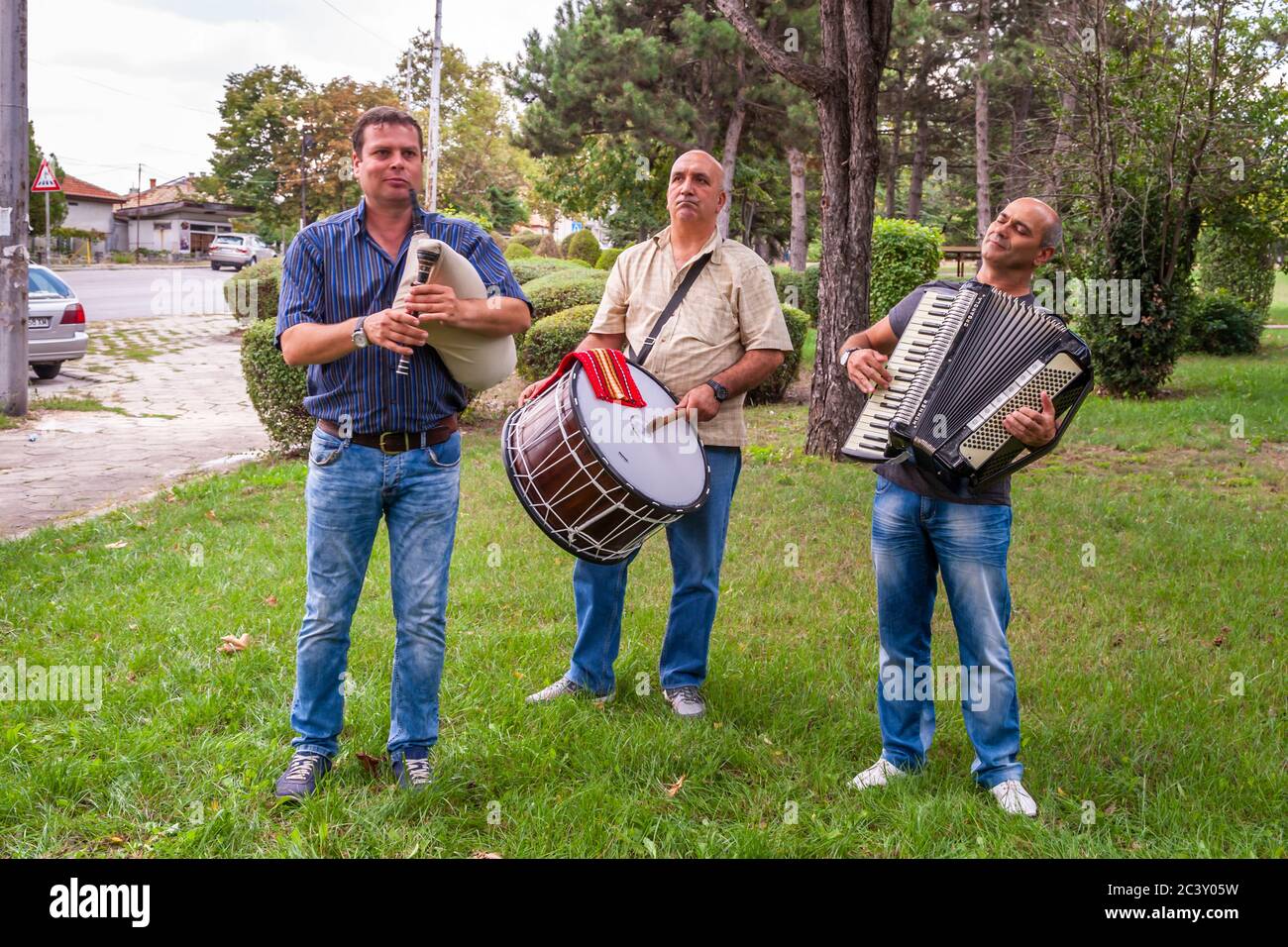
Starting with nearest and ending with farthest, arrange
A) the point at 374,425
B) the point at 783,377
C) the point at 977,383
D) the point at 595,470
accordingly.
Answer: the point at 977,383, the point at 374,425, the point at 595,470, the point at 783,377

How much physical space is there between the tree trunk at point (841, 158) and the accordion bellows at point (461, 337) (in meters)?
6.14

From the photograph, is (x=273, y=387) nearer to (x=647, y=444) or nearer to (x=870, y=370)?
(x=647, y=444)

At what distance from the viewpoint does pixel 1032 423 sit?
3.38m

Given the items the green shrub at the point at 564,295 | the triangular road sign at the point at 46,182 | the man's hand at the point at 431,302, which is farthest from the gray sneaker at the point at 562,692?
the triangular road sign at the point at 46,182

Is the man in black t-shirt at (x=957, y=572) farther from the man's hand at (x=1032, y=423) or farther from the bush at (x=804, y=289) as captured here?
the bush at (x=804, y=289)

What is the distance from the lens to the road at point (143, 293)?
2605 cm

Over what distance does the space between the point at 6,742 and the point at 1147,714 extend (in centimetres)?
448

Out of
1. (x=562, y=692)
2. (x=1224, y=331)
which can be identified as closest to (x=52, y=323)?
(x=562, y=692)

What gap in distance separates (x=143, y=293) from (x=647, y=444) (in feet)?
104

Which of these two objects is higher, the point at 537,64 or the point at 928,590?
the point at 537,64

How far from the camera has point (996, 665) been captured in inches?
146

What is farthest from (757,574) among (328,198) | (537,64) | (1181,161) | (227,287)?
(328,198)

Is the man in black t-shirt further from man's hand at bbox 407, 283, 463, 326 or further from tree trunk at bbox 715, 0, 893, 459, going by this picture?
tree trunk at bbox 715, 0, 893, 459
